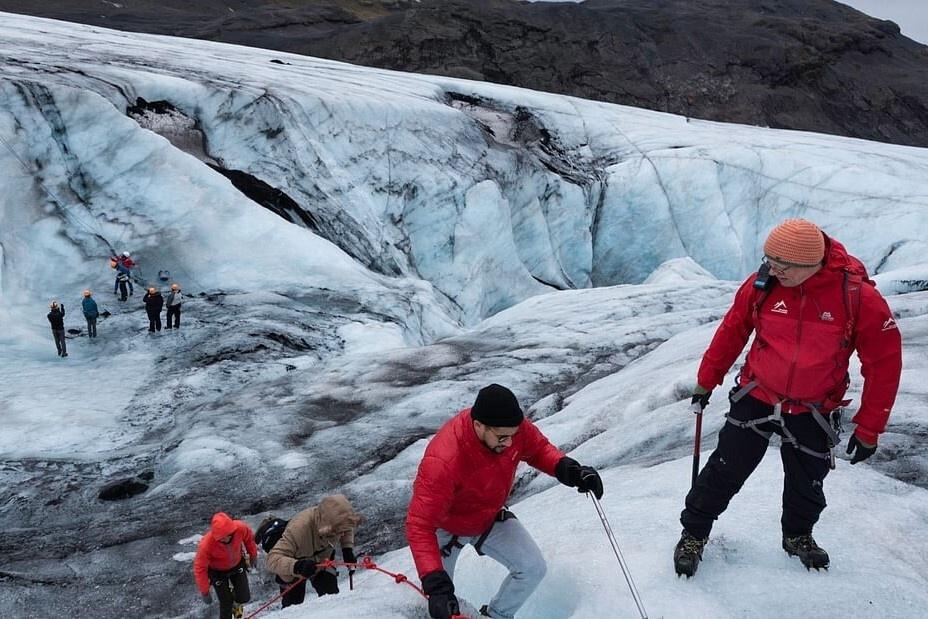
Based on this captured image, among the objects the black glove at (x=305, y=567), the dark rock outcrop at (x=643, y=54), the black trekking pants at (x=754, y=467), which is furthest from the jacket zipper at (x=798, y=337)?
the dark rock outcrop at (x=643, y=54)

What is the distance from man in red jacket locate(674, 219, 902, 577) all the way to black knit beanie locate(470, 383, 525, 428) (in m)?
1.22

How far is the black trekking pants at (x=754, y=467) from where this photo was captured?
4.08 metres

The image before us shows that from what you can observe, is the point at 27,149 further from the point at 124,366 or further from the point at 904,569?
the point at 904,569

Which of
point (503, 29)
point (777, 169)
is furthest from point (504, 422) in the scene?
point (503, 29)

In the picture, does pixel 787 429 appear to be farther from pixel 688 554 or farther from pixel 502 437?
pixel 502 437

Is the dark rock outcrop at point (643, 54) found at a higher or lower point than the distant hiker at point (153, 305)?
higher

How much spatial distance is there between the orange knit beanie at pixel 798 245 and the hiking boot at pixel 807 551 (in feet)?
5.39

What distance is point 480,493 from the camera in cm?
407

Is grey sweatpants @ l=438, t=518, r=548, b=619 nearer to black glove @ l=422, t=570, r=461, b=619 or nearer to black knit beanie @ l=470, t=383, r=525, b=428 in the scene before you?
black glove @ l=422, t=570, r=461, b=619

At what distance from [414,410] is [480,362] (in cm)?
213

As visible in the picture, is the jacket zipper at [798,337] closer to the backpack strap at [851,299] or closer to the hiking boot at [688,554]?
the backpack strap at [851,299]

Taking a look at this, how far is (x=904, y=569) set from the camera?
172 inches

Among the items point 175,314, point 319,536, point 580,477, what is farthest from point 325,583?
point 175,314

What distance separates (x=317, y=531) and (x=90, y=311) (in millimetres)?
10825
